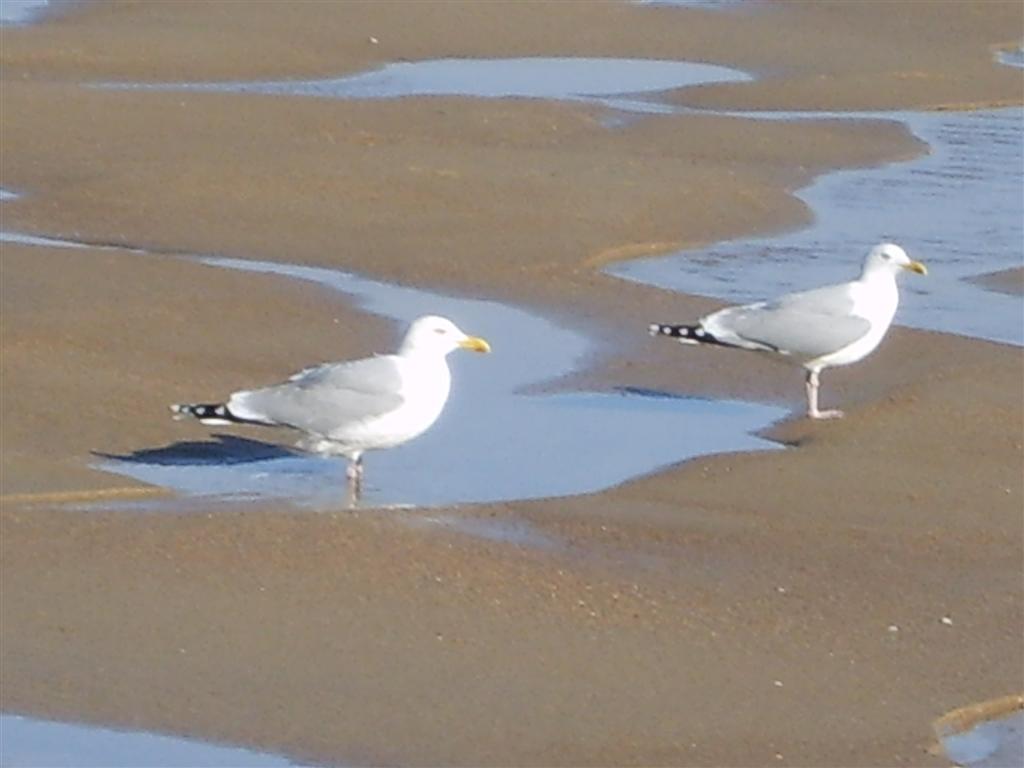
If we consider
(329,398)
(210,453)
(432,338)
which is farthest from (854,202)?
(329,398)

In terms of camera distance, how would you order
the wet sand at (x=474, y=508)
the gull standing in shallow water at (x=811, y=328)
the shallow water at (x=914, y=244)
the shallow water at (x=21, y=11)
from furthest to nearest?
the shallow water at (x=21, y=11)
the shallow water at (x=914, y=244)
the gull standing in shallow water at (x=811, y=328)
the wet sand at (x=474, y=508)

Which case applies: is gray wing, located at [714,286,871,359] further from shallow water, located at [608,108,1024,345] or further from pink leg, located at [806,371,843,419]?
shallow water, located at [608,108,1024,345]

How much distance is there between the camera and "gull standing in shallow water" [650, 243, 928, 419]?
38.1 feet

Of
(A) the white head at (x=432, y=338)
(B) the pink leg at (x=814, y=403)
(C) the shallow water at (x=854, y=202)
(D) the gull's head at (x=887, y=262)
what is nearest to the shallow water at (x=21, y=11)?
(C) the shallow water at (x=854, y=202)

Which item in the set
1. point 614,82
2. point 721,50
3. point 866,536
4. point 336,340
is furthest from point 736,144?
point 866,536

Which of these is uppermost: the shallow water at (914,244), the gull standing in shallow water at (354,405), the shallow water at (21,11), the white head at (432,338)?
the shallow water at (21,11)

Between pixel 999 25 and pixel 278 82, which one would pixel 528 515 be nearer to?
pixel 278 82

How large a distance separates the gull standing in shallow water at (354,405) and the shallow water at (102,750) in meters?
2.68

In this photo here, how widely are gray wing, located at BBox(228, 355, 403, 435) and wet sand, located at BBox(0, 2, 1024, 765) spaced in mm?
549

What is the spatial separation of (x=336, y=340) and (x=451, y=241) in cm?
261

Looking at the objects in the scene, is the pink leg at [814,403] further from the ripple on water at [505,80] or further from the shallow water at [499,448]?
the ripple on water at [505,80]

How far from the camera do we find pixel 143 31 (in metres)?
23.4

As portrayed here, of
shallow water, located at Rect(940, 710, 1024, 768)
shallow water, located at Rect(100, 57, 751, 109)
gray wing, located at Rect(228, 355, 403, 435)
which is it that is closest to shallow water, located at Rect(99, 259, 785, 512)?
gray wing, located at Rect(228, 355, 403, 435)

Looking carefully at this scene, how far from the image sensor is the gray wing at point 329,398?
9938 mm
